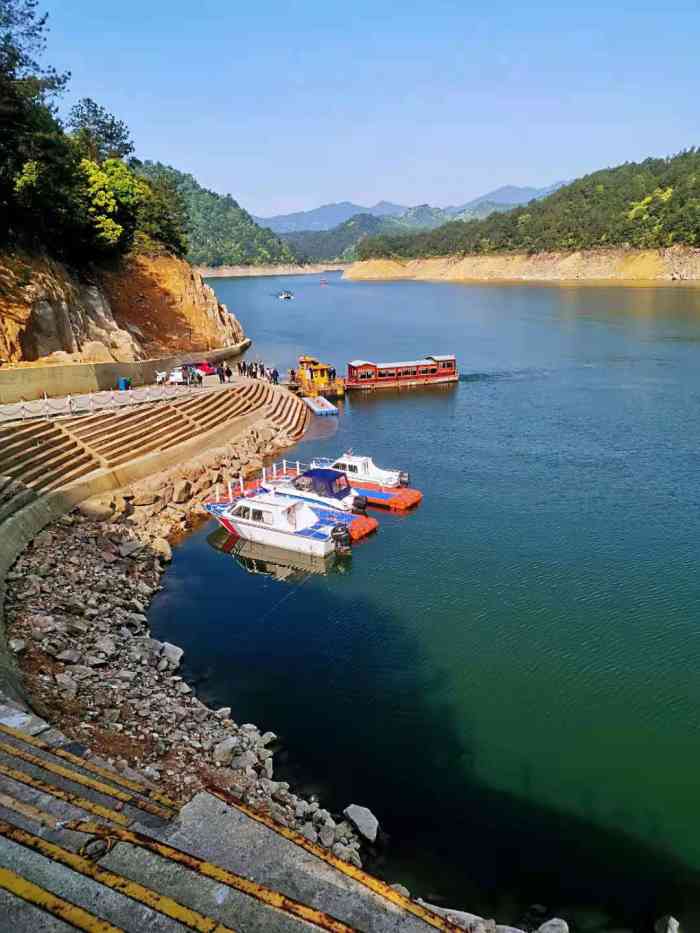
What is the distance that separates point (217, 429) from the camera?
37.0m

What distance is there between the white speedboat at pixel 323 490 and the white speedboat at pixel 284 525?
1043 mm

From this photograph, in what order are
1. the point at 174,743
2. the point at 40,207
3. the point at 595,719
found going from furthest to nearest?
1. the point at 40,207
2. the point at 595,719
3. the point at 174,743

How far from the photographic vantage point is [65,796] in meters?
6.54

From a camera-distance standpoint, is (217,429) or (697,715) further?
(217,429)

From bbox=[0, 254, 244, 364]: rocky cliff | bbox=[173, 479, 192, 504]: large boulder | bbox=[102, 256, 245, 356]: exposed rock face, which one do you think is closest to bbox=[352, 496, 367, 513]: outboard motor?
bbox=[173, 479, 192, 504]: large boulder

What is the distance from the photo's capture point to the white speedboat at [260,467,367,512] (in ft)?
95.4

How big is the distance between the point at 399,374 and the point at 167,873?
53698mm

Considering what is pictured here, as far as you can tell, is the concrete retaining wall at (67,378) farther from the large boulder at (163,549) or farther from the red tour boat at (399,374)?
the red tour boat at (399,374)

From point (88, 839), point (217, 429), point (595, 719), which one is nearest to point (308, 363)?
point (217, 429)

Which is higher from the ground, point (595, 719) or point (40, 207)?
point (40, 207)

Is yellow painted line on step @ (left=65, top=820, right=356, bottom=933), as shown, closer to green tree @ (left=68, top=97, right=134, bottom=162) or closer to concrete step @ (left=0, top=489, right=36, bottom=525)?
concrete step @ (left=0, top=489, right=36, bottom=525)

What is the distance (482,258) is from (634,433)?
534 feet

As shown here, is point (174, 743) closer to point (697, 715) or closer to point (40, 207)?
point (697, 715)

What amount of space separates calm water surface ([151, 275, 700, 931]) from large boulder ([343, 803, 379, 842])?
1.75 ft
